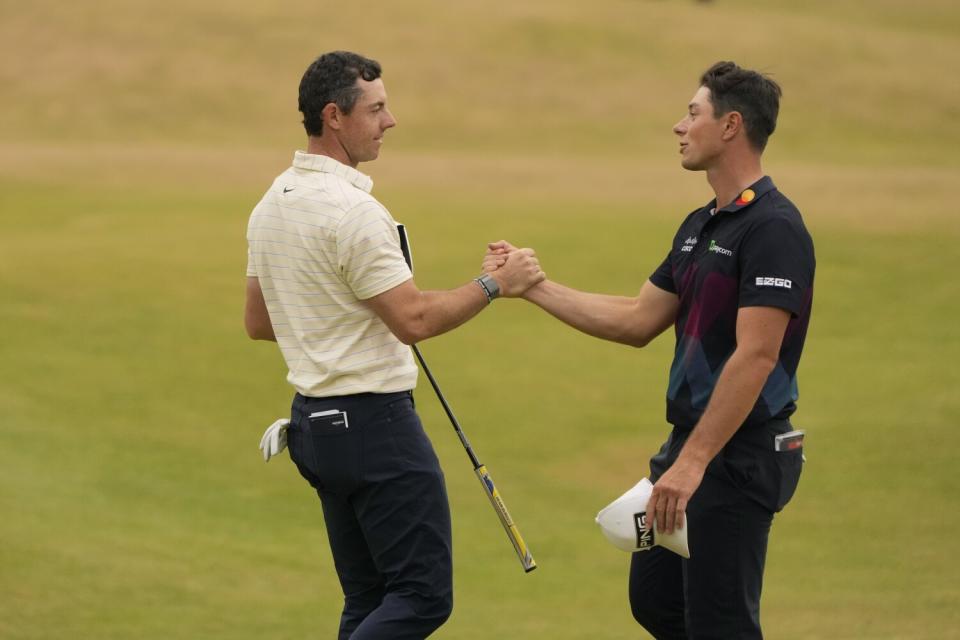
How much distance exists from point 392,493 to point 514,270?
36.0 inches

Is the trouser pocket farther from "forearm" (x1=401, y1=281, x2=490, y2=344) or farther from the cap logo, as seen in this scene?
the cap logo

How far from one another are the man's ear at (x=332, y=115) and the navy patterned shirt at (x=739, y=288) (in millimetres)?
1154

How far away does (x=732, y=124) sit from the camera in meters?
4.39

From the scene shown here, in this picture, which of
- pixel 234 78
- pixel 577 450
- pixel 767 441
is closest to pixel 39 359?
pixel 577 450

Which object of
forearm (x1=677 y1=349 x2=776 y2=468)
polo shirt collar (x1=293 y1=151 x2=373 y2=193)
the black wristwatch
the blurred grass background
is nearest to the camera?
forearm (x1=677 y1=349 x2=776 y2=468)

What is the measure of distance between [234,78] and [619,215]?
36.0ft

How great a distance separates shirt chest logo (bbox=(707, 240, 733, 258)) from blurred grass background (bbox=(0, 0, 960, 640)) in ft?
9.22

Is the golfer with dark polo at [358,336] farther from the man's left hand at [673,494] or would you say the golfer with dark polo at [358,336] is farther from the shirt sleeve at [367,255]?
the man's left hand at [673,494]

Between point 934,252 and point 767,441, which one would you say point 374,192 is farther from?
point 767,441

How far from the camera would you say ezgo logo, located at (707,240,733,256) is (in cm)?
426

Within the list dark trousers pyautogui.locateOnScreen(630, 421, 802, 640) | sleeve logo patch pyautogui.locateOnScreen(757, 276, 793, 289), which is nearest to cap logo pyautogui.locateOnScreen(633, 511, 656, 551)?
dark trousers pyautogui.locateOnScreen(630, 421, 802, 640)

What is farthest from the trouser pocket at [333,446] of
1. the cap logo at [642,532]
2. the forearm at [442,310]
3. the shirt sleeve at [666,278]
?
the shirt sleeve at [666,278]

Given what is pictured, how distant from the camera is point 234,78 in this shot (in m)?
25.4

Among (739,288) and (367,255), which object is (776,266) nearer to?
(739,288)
